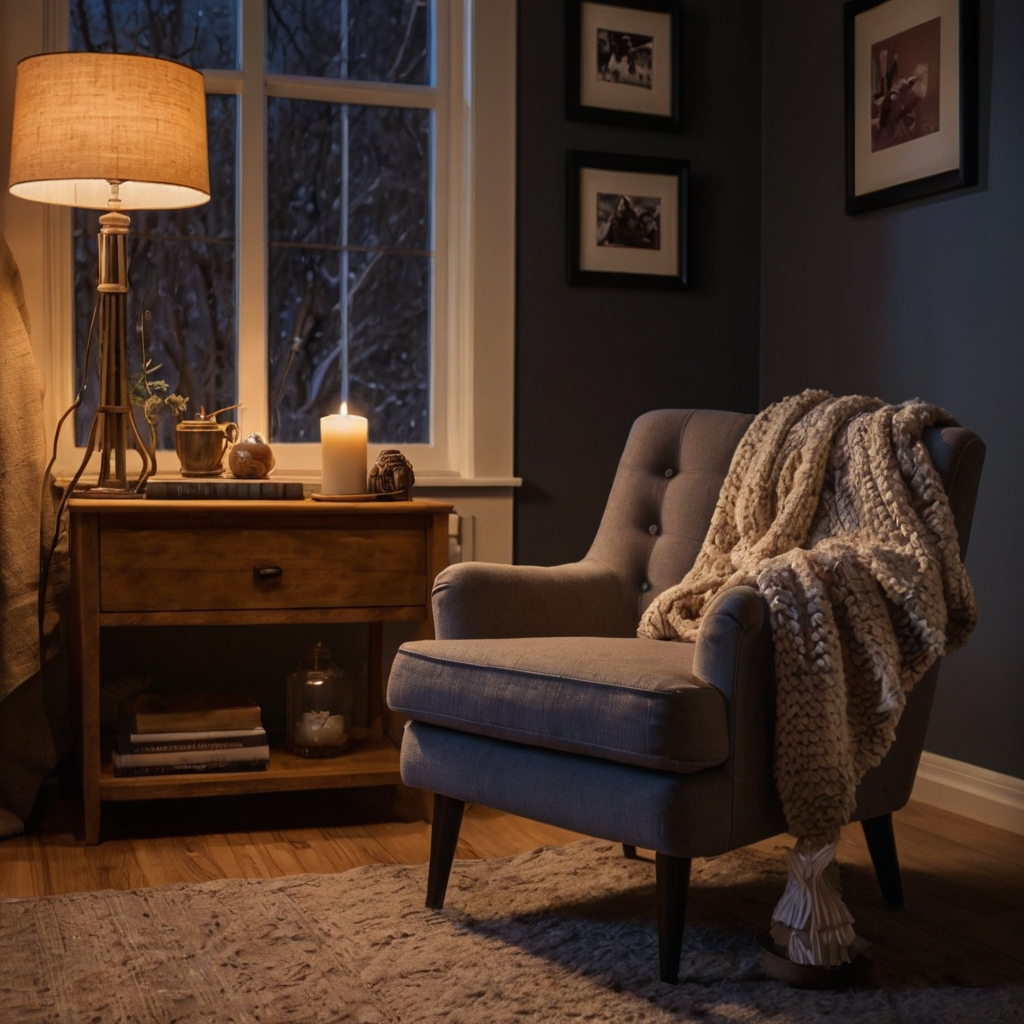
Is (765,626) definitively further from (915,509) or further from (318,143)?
(318,143)

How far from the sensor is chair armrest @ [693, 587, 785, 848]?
5.63 feet

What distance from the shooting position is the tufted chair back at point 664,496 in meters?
2.38

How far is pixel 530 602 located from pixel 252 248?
130 centimetres

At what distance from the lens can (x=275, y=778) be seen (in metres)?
2.55

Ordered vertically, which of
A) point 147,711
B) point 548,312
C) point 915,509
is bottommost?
point 147,711

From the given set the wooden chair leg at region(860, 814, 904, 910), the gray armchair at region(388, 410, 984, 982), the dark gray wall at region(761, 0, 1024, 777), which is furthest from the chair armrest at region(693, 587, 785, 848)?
the dark gray wall at region(761, 0, 1024, 777)

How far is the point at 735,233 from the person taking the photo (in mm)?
3375

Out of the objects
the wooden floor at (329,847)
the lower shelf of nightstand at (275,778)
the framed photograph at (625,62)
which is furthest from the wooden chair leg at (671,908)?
the framed photograph at (625,62)

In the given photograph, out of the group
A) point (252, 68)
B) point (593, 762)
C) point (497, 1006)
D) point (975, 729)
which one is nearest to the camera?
point (497, 1006)

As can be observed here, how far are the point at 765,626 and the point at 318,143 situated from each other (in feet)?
6.29

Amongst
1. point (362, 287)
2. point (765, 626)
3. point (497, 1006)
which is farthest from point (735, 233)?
point (497, 1006)

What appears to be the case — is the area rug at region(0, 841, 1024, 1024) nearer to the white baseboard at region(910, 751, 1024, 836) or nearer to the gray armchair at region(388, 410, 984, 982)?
the gray armchair at region(388, 410, 984, 982)

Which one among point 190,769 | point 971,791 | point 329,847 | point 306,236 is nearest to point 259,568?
point 190,769

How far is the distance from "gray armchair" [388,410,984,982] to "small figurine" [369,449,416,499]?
1.66ft
